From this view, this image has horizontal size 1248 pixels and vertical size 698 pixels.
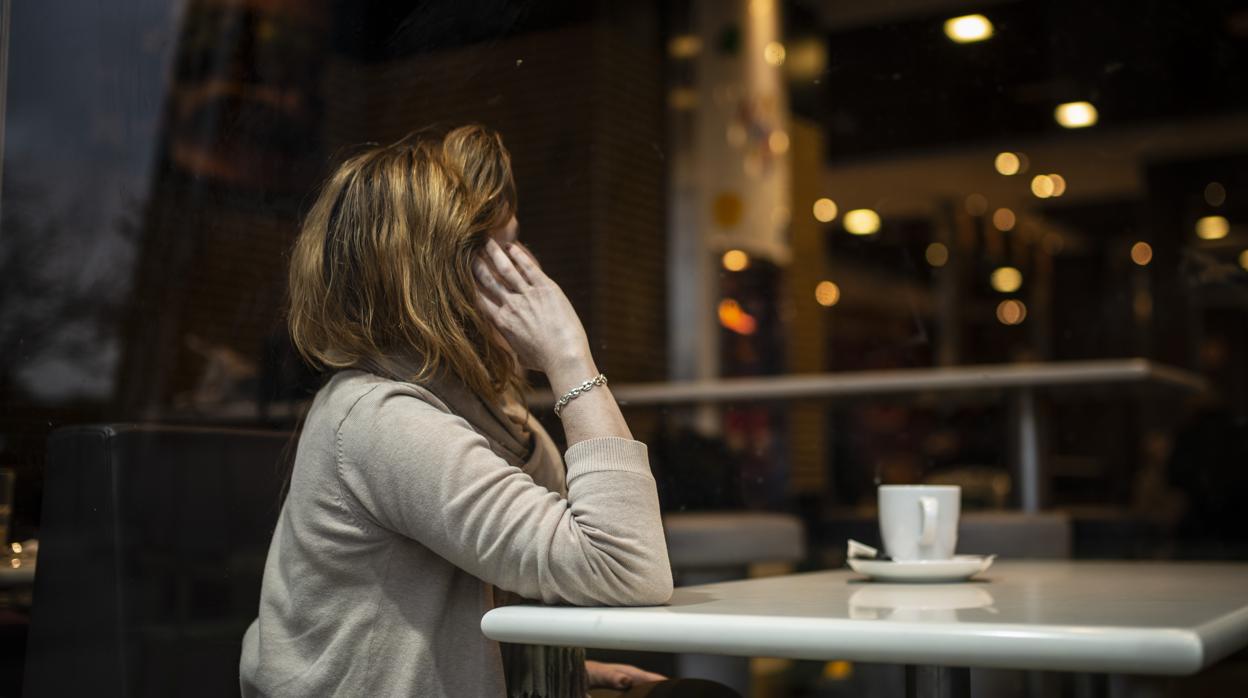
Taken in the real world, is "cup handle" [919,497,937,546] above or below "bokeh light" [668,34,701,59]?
below

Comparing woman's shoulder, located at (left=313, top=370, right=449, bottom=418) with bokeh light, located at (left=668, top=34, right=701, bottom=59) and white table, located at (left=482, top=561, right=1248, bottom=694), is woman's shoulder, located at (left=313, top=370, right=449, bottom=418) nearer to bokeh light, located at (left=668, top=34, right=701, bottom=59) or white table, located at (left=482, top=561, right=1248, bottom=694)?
white table, located at (left=482, top=561, right=1248, bottom=694)

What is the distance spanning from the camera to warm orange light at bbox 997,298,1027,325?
7.96 meters

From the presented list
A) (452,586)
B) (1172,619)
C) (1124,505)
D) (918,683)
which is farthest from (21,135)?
(1124,505)

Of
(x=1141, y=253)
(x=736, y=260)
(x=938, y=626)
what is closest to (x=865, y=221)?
(x=1141, y=253)

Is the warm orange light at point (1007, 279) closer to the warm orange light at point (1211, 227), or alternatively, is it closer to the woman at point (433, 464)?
the warm orange light at point (1211, 227)

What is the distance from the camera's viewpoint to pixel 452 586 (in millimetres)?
1271

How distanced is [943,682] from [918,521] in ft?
1.30

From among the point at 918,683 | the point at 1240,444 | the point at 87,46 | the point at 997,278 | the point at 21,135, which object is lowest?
the point at 918,683

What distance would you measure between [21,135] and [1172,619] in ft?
5.24

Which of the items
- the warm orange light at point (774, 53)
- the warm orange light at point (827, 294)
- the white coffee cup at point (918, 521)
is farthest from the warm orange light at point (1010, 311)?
the white coffee cup at point (918, 521)

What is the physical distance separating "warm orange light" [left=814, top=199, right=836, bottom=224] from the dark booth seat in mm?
5962

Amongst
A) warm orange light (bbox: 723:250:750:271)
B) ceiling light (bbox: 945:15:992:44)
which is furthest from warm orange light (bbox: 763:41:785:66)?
ceiling light (bbox: 945:15:992:44)

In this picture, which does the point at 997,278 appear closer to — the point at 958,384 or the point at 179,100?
the point at 958,384

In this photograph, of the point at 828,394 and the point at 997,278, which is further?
the point at 997,278
